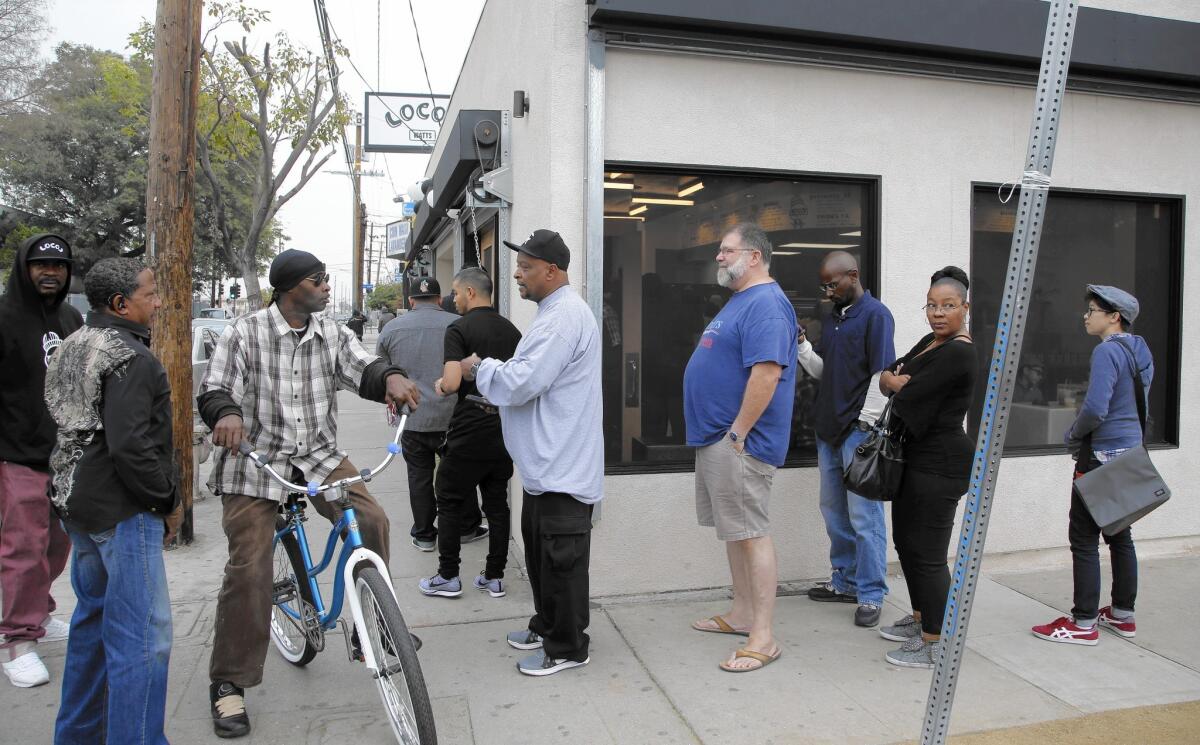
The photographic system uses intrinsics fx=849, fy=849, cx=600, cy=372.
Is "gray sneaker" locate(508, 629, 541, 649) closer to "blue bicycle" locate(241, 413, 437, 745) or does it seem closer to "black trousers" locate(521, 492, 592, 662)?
"black trousers" locate(521, 492, 592, 662)

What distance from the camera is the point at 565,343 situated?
3707 mm

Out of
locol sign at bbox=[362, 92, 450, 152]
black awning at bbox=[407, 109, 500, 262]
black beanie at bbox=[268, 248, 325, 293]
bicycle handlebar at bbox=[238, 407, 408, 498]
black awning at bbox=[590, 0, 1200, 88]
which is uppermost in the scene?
locol sign at bbox=[362, 92, 450, 152]

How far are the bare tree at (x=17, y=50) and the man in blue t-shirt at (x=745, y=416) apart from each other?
3585 cm

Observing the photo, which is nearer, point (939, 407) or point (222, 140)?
point (939, 407)

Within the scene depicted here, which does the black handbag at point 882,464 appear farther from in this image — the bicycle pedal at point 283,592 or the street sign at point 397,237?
the street sign at point 397,237

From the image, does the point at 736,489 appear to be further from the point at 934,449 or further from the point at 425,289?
the point at 425,289

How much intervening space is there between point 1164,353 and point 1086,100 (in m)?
1.92

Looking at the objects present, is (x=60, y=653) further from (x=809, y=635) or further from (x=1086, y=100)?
(x=1086, y=100)

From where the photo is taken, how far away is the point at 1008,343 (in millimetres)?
2301

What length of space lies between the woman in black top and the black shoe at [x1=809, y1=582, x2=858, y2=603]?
0.81m

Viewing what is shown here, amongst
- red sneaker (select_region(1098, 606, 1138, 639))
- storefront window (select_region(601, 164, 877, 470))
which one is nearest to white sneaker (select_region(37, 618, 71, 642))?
storefront window (select_region(601, 164, 877, 470))

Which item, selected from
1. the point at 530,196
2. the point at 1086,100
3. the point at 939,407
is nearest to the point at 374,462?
the point at 530,196

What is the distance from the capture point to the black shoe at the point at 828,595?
194 inches

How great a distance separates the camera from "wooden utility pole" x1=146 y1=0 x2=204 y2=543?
19.1 feet
